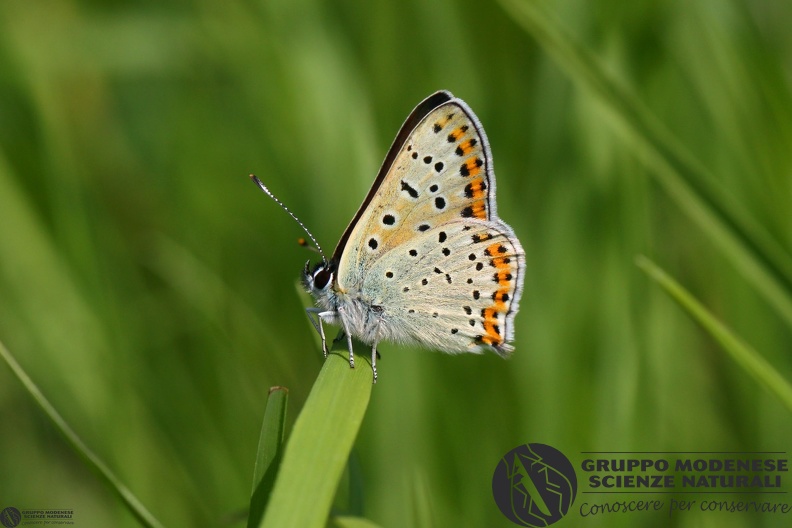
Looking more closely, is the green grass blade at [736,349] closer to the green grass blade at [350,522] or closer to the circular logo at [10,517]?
the green grass blade at [350,522]

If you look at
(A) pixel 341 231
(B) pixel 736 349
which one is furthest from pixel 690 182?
(A) pixel 341 231

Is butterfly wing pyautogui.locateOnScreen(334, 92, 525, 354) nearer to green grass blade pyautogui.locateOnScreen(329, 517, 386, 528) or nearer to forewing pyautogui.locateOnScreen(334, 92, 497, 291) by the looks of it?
forewing pyautogui.locateOnScreen(334, 92, 497, 291)

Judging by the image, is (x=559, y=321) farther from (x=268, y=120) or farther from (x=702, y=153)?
(x=268, y=120)

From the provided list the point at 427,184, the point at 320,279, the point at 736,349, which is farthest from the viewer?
the point at 320,279

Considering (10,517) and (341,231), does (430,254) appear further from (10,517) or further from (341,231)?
(10,517)

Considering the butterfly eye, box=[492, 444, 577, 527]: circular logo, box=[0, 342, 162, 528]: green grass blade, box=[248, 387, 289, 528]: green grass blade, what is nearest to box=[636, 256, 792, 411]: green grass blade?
→ box=[492, 444, 577, 527]: circular logo

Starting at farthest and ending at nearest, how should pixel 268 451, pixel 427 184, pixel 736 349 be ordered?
1. pixel 427 184
2. pixel 736 349
3. pixel 268 451

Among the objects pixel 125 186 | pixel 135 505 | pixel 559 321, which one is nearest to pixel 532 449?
pixel 559 321
